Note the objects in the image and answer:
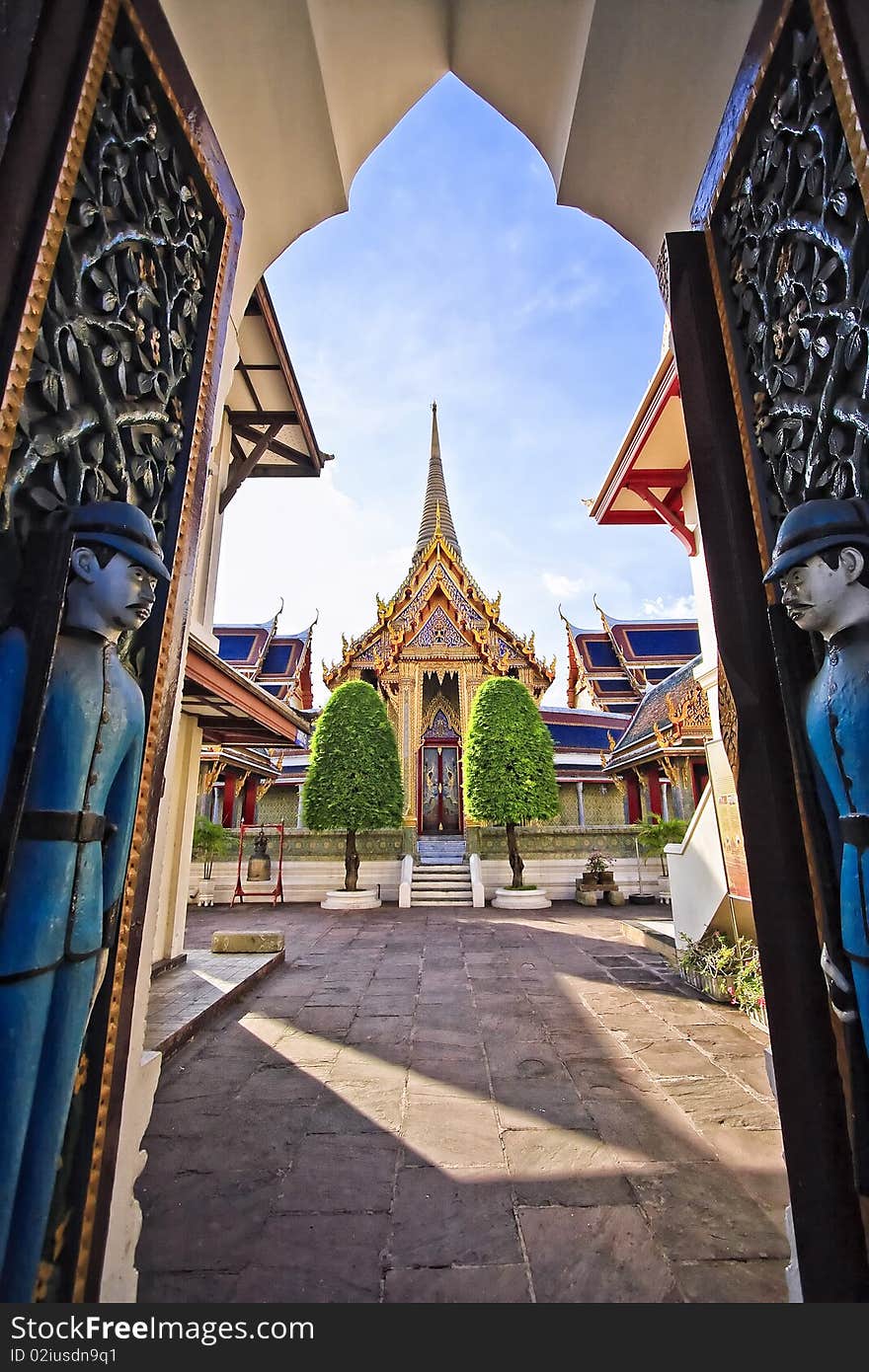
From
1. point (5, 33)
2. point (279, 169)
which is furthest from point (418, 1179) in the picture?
point (279, 169)

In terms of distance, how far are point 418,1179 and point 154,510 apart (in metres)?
3.04

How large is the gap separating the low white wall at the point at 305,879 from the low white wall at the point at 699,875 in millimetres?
8566

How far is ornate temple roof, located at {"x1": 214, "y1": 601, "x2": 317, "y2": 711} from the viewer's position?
2044 cm

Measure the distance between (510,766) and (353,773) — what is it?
3532 mm

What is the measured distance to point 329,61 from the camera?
299cm

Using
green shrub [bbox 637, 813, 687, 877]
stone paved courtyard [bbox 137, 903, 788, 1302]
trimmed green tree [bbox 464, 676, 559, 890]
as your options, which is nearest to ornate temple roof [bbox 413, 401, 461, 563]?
trimmed green tree [bbox 464, 676, 559, 890]

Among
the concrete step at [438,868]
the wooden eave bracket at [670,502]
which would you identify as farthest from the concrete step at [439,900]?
the wooden eave bracket at [670,502]

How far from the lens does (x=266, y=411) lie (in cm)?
666

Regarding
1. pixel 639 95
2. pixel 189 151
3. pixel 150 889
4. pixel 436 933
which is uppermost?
pixel 639 95

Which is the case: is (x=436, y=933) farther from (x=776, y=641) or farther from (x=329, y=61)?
(x=329, y=61)

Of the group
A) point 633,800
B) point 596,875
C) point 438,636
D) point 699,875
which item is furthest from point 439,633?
point 699,875

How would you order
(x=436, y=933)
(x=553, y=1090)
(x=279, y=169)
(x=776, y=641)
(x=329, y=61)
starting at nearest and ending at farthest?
(x=776, y=641), (x=329, y=61), (x=279, y=169), (x=553, y=1090), (x=436, y=933)

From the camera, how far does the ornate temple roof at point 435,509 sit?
22.2 meters

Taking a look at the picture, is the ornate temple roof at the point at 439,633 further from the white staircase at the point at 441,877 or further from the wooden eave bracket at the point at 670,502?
the wooden eave bracket at the point at 670,502
